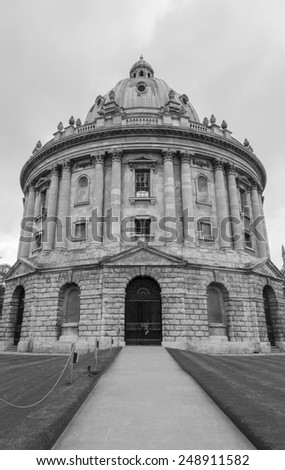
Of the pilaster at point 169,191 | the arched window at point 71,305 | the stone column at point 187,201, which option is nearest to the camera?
the arched window at point 71,305

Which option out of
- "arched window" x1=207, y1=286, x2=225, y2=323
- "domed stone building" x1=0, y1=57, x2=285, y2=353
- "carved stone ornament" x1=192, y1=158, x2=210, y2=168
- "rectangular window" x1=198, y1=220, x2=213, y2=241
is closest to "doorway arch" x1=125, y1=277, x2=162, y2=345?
"domed stone building" x1=0, y1=57, x2=285, y2=353

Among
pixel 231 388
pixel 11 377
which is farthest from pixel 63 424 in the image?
pixel 11 377

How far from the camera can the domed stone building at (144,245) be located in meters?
24.4

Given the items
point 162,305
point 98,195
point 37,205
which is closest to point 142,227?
point 98,195

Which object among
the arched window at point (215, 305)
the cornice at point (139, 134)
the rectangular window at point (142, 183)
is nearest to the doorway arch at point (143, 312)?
the arched window at point (215, 305)

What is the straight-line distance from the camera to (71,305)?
26453 millimetres

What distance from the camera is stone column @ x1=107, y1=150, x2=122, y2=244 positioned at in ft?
90.5

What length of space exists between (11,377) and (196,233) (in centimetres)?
2068

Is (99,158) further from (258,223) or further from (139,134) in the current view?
(258,223)

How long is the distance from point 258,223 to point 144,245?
16.4m

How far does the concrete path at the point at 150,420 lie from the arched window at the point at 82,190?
76.1ft

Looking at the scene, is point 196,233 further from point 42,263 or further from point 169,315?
point 42,263

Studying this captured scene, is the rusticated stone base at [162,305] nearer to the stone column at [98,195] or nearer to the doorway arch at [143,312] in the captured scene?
the doorway arch at [143,312]

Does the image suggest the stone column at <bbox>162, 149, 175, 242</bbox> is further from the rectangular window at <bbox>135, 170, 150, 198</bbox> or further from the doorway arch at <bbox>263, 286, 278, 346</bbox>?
the doorway arch at <bbox>263, 286, 278, 346</bbox>
